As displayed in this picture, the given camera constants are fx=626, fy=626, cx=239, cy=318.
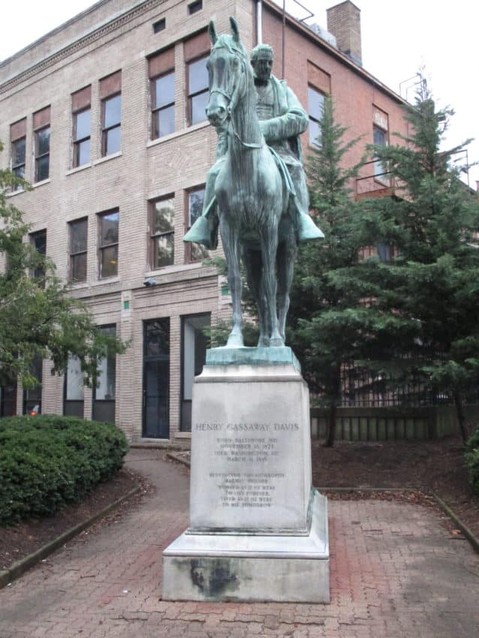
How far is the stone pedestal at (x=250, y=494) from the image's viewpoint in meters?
5.18

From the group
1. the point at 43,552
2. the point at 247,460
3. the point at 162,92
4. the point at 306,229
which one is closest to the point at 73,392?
the point at 162,92

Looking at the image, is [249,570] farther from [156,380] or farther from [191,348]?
[156,380]

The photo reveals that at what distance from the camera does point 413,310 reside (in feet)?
35.7

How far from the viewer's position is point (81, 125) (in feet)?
72.4

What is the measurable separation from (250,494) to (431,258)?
7205mm

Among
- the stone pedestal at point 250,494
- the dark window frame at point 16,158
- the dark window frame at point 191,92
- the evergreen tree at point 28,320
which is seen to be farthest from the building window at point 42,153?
the stone pedestal at point 250,494

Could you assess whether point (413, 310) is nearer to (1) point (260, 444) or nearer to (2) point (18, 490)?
(1) point (260, 444)

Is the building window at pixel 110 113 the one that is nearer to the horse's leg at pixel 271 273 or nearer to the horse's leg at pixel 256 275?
the horse's leg at pixel 256 275

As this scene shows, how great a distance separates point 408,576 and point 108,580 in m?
2.89

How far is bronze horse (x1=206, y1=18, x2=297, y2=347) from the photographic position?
5.23 m

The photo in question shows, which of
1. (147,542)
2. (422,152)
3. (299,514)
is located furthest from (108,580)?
(422,152)

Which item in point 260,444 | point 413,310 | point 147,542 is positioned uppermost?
point 413,310

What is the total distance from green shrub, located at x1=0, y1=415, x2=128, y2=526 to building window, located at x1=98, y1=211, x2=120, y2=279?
975cm

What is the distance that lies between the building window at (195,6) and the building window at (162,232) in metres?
5.64
